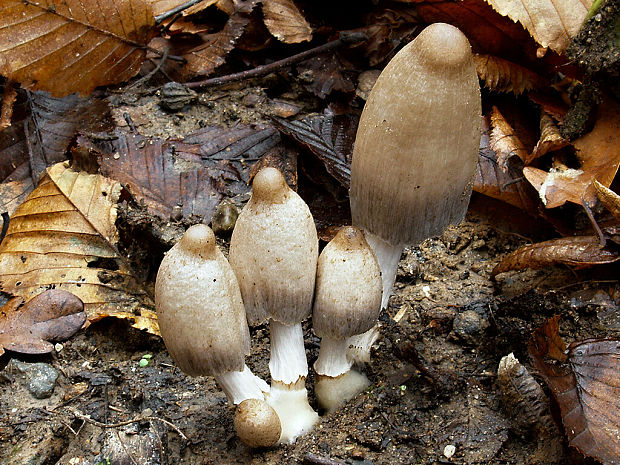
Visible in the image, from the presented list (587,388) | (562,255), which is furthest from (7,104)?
(587,388)

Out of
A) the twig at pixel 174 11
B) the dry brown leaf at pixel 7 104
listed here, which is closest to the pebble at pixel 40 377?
the dry brown leaf at pixel 7 104

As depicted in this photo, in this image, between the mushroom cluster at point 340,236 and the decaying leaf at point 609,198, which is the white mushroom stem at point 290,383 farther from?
the decaying leaf at point 609,198

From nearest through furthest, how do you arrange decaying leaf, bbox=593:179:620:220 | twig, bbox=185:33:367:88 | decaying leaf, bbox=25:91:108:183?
decaying leaf, bbox=593:179:620:220 → decaying leaf, bbox=25:91:108:183 → twig, bbox=185:33:367:88

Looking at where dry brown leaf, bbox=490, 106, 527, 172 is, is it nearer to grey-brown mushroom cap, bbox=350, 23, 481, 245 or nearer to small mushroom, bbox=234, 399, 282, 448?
grey-brown mushroom cap, bbox=350, 23, 481, 245

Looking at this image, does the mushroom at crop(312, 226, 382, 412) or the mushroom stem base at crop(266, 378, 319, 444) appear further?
the mushroom stem base at crop(266, 378, 319, 444)

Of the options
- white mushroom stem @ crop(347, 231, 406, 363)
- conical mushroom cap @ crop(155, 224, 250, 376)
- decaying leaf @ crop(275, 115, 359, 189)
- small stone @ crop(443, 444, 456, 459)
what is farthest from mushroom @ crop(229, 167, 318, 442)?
decaying leaf @ crop(275, 115, 359, 189)

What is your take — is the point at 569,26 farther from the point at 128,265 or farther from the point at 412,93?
the point at 128,265
